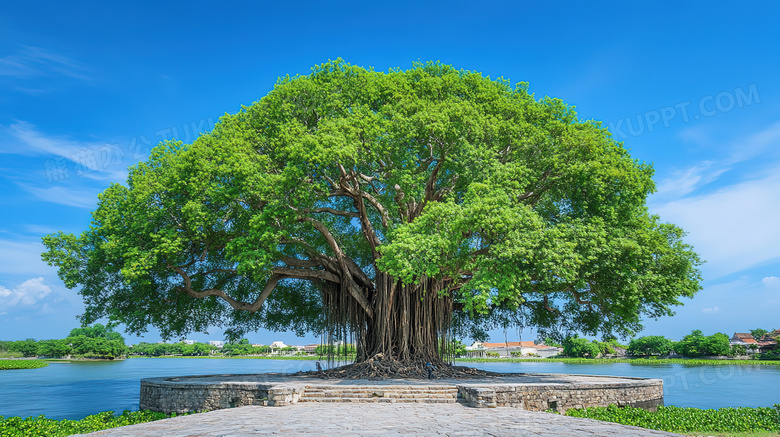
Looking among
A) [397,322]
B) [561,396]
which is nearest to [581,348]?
[397,322]

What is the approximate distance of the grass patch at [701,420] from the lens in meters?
9.79

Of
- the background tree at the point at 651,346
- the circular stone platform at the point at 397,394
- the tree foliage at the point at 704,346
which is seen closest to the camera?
the circular stone platform at the point at 397,394

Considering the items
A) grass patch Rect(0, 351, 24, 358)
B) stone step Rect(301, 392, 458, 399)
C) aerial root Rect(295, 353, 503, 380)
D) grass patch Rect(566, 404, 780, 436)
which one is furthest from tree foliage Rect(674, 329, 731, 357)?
grass patch Rect(0, 351, 24, 358)

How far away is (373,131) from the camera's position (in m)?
14.8

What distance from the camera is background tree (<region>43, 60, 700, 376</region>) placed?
13617 mm

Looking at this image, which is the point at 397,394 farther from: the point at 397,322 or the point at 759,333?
the point at 759,333

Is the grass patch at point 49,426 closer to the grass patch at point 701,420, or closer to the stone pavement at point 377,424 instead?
the stone pavement at point 377,424

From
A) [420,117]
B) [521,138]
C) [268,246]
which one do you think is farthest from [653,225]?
[268,246]

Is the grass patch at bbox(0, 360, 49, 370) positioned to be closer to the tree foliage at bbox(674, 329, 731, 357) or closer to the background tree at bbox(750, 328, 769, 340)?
the tree foliage at bbox(674, 329, 731, 357)

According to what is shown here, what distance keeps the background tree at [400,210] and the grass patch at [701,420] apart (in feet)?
11.6

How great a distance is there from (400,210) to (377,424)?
999cm

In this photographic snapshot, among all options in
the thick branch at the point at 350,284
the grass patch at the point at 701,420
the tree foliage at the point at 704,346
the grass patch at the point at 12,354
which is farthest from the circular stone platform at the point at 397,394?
the grass patch at the point at 12,354

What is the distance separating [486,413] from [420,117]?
28.3ft

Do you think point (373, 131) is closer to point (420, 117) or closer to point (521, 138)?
point (420, 117)
